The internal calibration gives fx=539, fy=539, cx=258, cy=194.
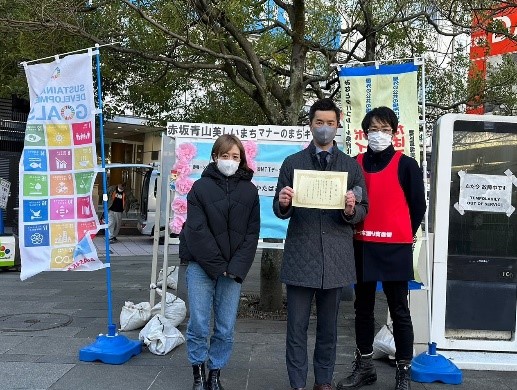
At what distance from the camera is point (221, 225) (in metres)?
3.63

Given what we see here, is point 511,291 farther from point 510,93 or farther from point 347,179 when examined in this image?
point 510,93

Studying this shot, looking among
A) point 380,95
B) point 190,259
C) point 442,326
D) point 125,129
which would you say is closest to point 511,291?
point 442,326

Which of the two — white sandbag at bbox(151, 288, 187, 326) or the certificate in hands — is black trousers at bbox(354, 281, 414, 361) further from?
white sandbag at bbox(151, 288, 187, 326)

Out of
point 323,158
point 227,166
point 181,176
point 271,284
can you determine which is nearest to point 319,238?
point 323,158

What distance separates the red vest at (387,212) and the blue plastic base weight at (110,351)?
2.24m

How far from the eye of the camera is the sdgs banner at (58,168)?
15.1ft

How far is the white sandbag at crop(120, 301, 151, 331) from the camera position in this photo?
547 cm

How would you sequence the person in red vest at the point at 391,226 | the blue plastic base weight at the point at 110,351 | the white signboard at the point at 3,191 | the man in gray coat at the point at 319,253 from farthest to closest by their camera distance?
the white signboard at the point at 3,191, the blue plastic base weight at the point at 110,351, the person in red vest at the point at 391,226, the man in gray coat at the point at 319,253

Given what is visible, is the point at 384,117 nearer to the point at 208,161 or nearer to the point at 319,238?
the point at 319,238

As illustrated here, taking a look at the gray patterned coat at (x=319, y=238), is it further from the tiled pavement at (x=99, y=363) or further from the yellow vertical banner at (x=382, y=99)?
the yellow vertical banner at (x=382, y=99)

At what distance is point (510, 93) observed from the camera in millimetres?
8219

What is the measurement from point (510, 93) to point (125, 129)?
17490mm

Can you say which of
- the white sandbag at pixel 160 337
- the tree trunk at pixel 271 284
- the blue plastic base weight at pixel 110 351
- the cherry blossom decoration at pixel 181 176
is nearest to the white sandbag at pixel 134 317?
the white sandbag at pixel 160 337

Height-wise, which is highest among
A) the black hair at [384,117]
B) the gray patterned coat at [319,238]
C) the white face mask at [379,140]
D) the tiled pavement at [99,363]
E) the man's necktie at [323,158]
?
the black hair at [384,117]
